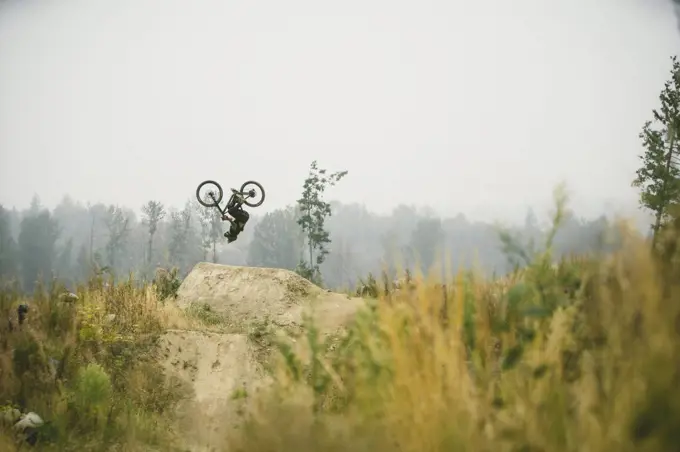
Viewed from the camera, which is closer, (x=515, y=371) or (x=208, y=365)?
(x=515, y=371)

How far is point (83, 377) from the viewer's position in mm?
2641

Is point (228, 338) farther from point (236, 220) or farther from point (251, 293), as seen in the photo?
point (236, 220)

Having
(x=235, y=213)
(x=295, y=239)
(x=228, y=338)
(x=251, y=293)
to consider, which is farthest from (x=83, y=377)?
(x=295, y=239)

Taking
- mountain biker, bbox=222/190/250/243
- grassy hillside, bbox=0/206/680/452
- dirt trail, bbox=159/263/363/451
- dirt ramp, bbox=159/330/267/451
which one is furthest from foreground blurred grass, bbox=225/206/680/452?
mountain biker, bbox=222/190/250/243

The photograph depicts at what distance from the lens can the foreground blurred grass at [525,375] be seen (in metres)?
0.99

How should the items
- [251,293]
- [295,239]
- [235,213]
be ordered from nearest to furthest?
[251,293] < [235,213] < [295,239]

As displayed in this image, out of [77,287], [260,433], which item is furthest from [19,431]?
[77,287]

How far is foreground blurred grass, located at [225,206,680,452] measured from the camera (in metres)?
0.99

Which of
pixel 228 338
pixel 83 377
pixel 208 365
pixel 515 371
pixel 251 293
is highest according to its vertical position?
pixel 515 371

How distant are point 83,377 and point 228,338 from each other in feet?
7.16

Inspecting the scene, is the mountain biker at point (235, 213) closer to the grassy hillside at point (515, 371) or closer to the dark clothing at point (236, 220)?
the dark clothing at point (236, 220)

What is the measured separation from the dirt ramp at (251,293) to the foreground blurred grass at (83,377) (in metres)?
1.95

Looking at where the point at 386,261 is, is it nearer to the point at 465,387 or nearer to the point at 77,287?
the point at 465,387

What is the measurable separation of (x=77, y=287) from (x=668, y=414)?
18.2 feet
